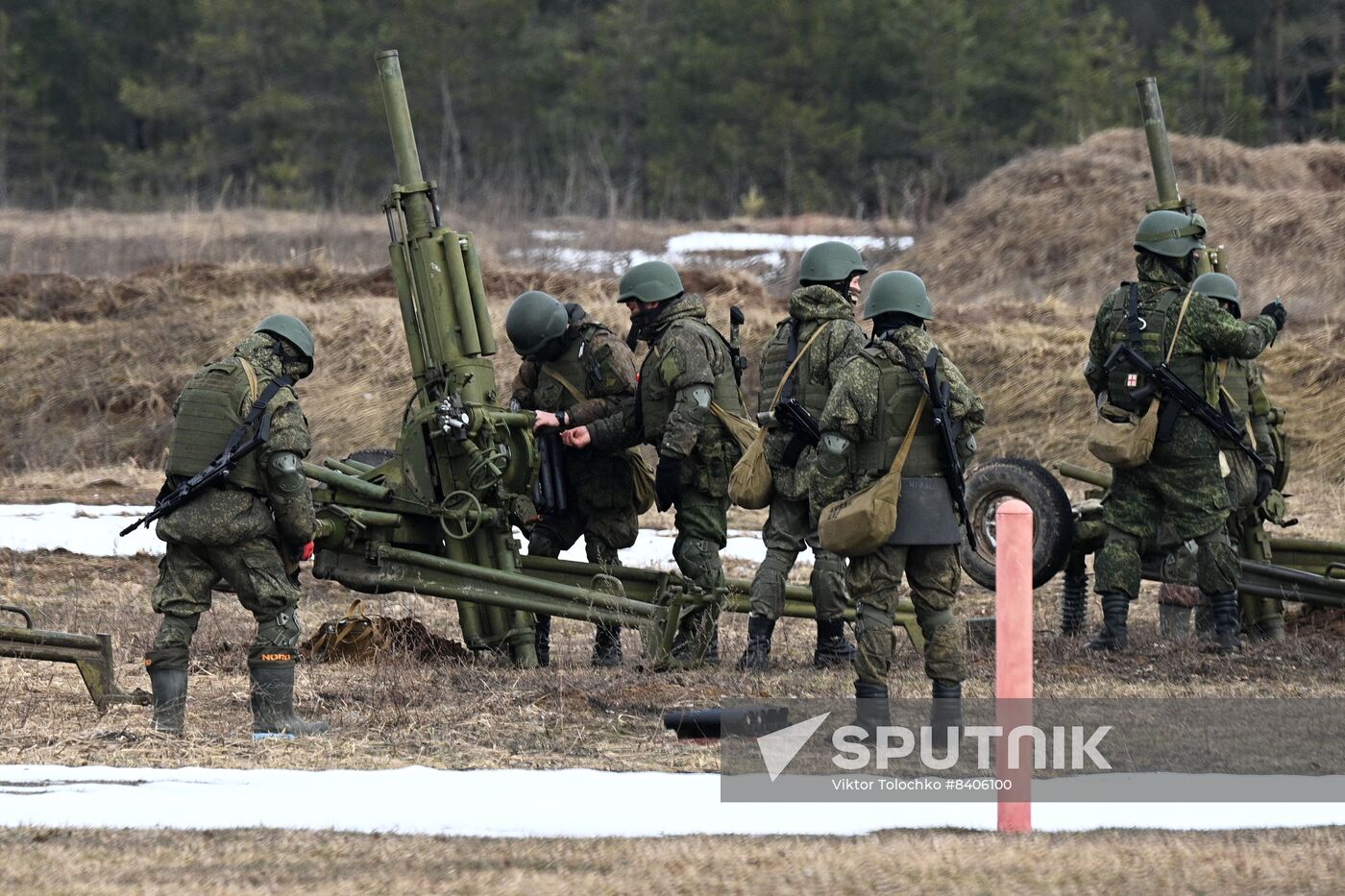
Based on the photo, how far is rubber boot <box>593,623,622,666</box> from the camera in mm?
10641

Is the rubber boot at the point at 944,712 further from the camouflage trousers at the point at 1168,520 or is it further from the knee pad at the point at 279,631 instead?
the camouflage trousers at the point at 1168,520

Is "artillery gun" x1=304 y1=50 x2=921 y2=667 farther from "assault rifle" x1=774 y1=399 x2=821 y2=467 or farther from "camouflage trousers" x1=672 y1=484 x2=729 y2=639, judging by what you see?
"assault rifle" x1=774 y1=399 x2=821 y2=467

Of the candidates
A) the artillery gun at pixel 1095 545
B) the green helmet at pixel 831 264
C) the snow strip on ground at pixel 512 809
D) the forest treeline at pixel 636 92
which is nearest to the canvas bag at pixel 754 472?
the green helmet at pixel 831 264

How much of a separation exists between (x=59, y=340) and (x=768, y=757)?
17798 mm

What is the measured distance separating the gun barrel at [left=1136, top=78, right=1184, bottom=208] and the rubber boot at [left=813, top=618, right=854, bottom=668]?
337cm

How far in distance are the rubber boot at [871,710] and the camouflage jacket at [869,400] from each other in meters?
0.78

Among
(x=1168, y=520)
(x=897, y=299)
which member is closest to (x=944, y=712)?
(x=897, y=299)

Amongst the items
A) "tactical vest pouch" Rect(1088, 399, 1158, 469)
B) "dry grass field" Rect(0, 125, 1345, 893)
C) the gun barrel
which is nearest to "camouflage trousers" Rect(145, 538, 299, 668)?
"dry grass field" Rect(0, 125, 1345, 893)

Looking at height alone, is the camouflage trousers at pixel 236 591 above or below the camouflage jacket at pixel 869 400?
below

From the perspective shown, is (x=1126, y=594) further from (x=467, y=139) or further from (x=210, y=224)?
(x=467, y=139)

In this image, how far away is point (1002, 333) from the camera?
73.8 feet

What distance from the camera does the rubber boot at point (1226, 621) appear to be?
34.1 feet

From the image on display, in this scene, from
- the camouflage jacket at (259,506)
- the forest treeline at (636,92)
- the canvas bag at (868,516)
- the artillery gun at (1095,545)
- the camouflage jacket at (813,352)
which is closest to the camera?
the canvas bag at (868,516)

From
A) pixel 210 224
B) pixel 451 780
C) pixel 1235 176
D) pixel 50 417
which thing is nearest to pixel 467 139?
pixel 210 224
